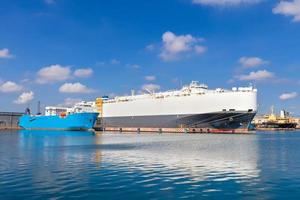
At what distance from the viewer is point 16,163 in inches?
1105

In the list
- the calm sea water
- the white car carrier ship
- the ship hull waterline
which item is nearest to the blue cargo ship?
the white car carrier ship

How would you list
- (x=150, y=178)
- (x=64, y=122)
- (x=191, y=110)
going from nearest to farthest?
(x=150, y=178) → (x=191, y=110) → (x=64, y=122)

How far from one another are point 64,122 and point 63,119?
123 cm

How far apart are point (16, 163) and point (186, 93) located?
2868 inches

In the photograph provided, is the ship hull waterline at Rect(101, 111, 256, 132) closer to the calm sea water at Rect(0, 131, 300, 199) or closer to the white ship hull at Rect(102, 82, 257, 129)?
the white ship hull at Rect(102, 82, 257, 129)

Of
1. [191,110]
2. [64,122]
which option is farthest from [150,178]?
[64,122]

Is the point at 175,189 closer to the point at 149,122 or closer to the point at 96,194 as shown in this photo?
the point at 96,194

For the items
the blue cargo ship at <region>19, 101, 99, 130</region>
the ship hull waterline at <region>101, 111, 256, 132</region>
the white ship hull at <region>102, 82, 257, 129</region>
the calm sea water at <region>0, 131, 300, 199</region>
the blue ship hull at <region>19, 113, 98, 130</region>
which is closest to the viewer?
the calm sea water at <region>0, 131, 300, 199</region>

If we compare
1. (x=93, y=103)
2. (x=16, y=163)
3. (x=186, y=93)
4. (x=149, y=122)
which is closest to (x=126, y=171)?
(x=16, y=163)

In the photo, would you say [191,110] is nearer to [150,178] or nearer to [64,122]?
[64,122]

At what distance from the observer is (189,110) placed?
309ft

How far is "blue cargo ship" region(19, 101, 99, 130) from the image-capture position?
12456cm

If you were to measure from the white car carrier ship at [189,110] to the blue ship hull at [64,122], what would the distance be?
9.35m

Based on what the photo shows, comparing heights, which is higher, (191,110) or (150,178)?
(191,110)
